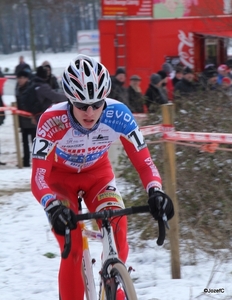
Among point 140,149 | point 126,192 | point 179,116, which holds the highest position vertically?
point 140,149

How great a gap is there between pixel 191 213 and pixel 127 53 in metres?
11.3

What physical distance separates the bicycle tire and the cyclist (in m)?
0.36

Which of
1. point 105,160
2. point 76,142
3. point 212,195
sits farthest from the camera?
point 212,195

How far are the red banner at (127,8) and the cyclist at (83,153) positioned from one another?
13.4m

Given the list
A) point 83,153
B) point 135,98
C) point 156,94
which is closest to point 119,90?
point 135,98

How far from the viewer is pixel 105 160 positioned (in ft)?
14.6

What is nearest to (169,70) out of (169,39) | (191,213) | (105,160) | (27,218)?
(169,39)

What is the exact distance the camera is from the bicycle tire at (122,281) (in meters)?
3.42

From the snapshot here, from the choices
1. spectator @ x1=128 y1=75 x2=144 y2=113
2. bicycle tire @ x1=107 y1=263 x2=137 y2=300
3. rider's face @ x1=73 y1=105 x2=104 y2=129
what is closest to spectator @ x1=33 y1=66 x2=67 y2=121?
spectator @ x1=128 y1=75 x2=144 y2=113

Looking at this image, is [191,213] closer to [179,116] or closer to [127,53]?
[179,116]

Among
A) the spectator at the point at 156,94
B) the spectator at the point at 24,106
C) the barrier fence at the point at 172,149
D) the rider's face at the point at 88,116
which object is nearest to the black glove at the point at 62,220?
the rider's face at the point at 88,116

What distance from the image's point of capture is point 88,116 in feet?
12.6

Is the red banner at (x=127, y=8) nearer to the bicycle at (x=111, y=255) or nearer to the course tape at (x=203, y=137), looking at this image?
the course tape at (x=203, y=137)

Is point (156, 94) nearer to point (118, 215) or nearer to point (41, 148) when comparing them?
point (41, 148)
